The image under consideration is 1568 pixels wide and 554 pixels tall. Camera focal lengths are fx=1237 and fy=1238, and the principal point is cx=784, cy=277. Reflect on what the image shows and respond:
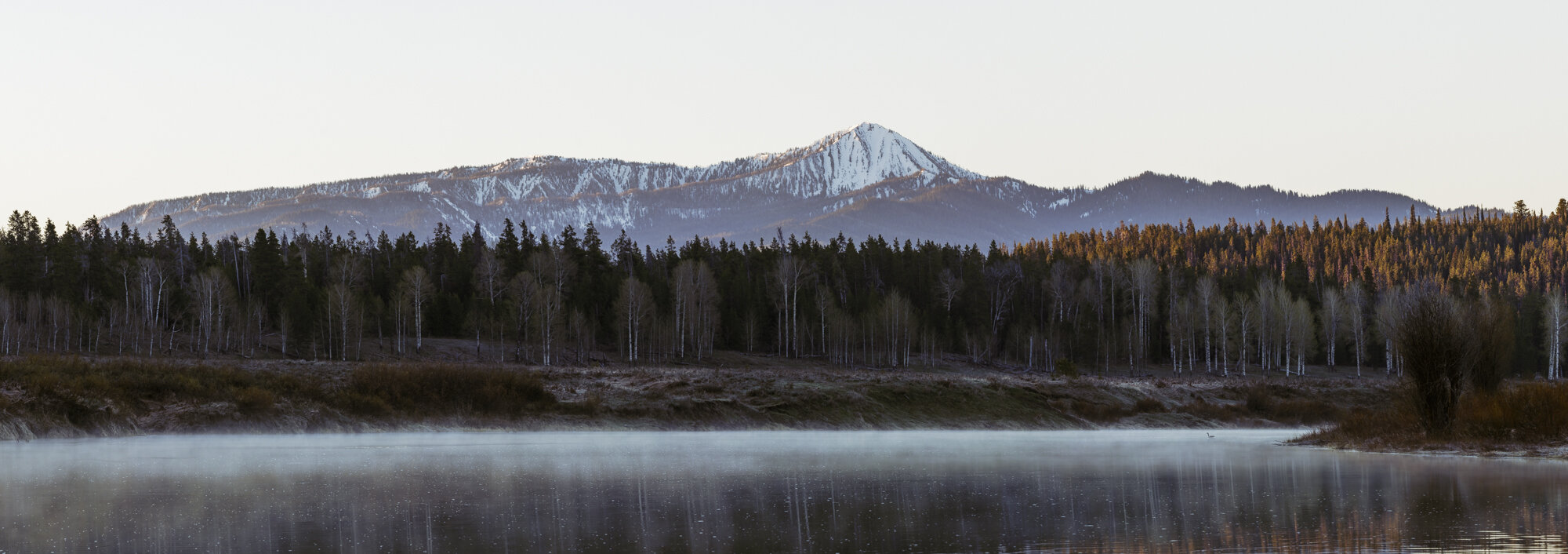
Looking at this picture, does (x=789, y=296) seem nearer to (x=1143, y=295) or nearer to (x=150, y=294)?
(x=1143, y=295)

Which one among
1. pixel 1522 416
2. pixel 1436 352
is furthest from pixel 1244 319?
pixel 1436 352

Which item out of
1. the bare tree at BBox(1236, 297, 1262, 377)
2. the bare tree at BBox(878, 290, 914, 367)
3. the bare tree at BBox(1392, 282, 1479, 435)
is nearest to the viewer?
the bare tree at BBox(1392, 282, 1479, 435)

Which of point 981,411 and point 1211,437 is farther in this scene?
point 981,411

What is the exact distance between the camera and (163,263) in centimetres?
11800

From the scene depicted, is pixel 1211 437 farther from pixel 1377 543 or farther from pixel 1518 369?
pixel 1518 369

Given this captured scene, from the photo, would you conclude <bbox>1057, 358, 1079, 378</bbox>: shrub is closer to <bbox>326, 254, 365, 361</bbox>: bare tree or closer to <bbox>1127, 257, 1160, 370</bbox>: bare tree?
<bbox>1127, 257, 1160, 370</bbox>: bare tree

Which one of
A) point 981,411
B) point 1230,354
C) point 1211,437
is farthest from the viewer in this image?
point 1230,354

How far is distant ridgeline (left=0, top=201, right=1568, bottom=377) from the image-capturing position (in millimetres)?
104000

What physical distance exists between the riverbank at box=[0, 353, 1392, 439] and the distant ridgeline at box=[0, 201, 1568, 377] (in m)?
25.0

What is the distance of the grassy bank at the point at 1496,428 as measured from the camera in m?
35.3

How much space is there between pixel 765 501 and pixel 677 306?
93.2 meters

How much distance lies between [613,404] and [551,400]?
2.77 m

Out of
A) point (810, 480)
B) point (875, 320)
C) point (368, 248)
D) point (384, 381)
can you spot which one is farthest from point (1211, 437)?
point (368, 248)

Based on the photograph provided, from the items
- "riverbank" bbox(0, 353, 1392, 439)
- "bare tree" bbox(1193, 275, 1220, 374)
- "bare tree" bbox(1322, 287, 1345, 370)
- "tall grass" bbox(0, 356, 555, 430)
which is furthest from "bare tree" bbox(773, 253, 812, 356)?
"tall grass" bbox(0, 356, 555, 430)
